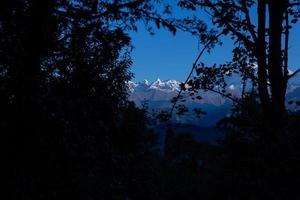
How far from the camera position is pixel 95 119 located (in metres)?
9.07

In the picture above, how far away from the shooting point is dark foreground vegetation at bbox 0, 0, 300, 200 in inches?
313

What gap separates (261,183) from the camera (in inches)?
372

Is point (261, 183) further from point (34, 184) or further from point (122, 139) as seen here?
point (122, 139)

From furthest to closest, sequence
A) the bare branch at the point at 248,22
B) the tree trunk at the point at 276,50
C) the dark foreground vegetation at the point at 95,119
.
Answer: the bare branch at the point at 248,22, the tree trunk at the point at 276,50, the dark foreground vegetation at the point at 95,119

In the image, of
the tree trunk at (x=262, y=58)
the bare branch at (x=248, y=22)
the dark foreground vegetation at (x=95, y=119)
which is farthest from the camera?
the bare branch at (x=248, y=22)

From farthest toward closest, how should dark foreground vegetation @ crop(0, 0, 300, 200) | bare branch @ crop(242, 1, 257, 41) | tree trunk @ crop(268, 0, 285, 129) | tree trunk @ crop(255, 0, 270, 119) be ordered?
bare branch @ crop(242, 1, 257, 41)
tree trunk @ crop(255, 0, 270, 119)
tree trunk @ crop(268, 0, 285, 129)
dark foreground vegetation @ crop(0, 0, 300, 200)

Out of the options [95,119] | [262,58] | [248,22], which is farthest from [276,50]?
[95,119]

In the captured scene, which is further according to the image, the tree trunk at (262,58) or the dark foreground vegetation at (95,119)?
the tree trunk at (262,58)

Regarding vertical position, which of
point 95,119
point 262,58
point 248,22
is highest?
point 248,22

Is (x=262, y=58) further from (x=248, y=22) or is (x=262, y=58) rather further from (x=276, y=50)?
(x=248, y=22)

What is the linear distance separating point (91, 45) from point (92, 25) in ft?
3.19

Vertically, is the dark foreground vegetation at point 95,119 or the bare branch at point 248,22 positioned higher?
the bare branch at point 248,22

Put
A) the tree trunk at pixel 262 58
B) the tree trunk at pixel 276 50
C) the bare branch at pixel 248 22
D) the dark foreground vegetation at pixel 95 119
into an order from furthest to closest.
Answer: the bare branch at pixel 248 22 < the tree trunk at pixel 262 58 < the tree trunk at pixel 276 50 < the dark foreground vegetation at pixel 95 119

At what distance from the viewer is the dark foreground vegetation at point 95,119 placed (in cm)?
795
